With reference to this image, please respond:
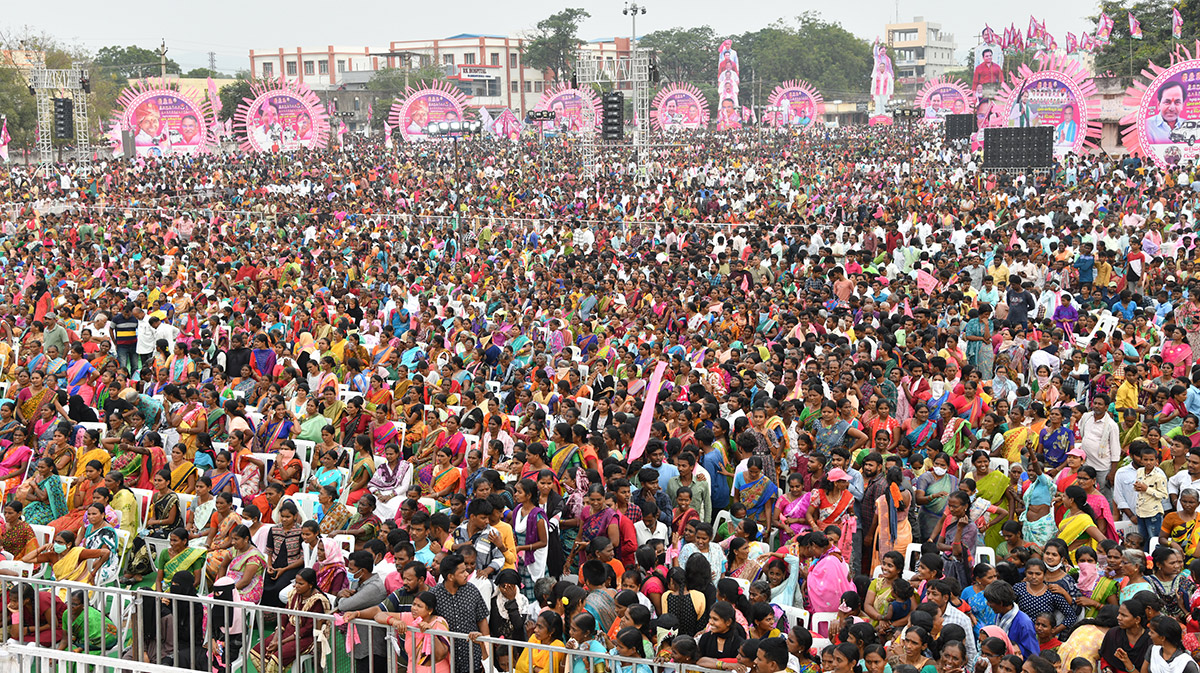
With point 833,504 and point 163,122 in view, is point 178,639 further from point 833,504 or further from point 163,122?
point 163,122

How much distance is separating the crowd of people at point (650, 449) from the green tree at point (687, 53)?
82.7 m

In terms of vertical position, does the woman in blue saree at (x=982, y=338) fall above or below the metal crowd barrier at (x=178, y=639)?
above

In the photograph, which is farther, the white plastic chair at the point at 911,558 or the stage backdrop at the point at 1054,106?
the stage backdrop at the point at 1054,106

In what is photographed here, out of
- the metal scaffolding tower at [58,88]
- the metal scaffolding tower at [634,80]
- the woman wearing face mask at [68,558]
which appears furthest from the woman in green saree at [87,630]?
the metal scaffolding tower at [58,88]

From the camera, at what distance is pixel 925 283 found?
13852 mm

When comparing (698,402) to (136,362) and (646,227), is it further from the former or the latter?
(646,227)

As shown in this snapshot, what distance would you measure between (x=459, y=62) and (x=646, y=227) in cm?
8339

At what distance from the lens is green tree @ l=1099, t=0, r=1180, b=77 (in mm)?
41688

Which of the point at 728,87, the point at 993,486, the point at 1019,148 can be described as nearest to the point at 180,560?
the point at 993,486

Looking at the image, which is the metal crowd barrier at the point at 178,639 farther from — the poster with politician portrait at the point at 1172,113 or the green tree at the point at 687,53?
the green tree at the point at 687,53

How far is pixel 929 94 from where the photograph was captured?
177 ft

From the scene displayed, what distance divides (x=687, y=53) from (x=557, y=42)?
12.1m

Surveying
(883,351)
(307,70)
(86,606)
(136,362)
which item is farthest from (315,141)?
(307,70)

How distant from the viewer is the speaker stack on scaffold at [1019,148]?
2306 centimetres
